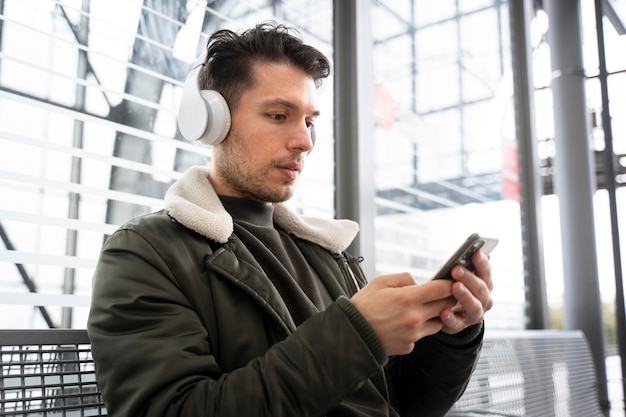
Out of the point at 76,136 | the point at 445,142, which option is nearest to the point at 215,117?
the point at 76,136

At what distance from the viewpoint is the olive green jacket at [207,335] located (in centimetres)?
108

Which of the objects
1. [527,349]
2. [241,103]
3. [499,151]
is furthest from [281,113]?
[499,151]

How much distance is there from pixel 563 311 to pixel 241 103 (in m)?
3.27

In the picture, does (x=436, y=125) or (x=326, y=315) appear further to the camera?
(x=436, y=125)

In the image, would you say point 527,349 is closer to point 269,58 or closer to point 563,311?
point 563,311

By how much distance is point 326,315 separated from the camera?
3.74ft

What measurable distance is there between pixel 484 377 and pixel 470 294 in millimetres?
1522

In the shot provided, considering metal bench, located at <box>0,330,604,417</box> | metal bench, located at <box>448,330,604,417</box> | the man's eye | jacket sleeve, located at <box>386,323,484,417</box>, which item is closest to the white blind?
metal bench, located at <box>0,330,604,417</box>

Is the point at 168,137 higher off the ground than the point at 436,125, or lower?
lower

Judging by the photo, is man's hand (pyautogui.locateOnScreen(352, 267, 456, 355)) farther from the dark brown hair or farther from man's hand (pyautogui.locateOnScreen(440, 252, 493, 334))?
the dark brown hair

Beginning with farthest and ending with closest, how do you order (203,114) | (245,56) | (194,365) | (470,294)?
(245,56) < (203,114) < (470,294) < (194,365)

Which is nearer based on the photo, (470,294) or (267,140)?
(470,294)

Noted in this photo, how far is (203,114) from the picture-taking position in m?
1.57

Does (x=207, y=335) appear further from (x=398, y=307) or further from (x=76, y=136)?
(x=76, y=136)
